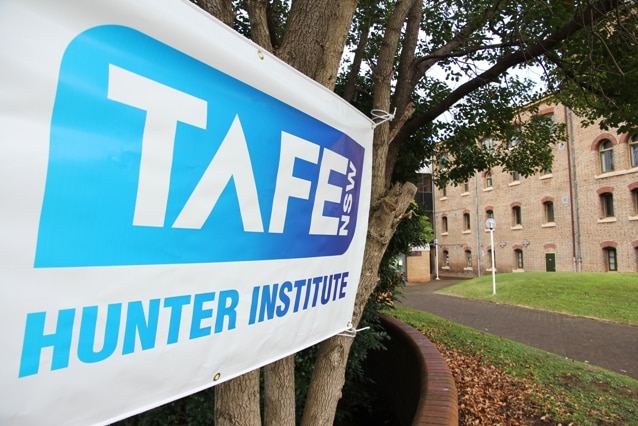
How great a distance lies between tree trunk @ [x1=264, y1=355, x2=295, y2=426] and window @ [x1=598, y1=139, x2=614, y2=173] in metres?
24.5

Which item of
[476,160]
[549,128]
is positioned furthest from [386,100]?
A: [549,128]

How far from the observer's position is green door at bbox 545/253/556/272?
2412 centimetres

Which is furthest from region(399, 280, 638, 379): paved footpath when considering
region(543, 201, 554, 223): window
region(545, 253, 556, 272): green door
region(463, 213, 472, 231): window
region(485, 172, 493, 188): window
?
region(463, 213, 472, 231): window

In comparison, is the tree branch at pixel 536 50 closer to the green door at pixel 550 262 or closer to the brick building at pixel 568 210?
the brick building at pixel 568 210

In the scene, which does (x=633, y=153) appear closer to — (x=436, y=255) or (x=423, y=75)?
(x=436, y=255)

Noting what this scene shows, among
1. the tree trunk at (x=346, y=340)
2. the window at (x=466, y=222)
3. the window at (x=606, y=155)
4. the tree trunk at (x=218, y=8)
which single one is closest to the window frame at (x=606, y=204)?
the window at (x=606, y=155)

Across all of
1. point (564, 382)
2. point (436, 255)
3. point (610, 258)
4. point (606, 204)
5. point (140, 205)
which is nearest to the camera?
point (140, 205)

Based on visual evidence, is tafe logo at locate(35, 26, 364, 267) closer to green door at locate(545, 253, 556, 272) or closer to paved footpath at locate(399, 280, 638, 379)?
paved footpath at locate(399, 280, 638, 379)

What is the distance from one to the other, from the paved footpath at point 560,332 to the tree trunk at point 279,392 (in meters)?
3.96

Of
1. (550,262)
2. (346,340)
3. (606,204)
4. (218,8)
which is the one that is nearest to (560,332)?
(346,340)

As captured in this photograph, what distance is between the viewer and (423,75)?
5.00 meters

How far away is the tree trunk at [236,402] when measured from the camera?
170 centimetres

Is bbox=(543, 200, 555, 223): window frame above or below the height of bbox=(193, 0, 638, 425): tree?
above

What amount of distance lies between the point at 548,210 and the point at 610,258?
469cm
